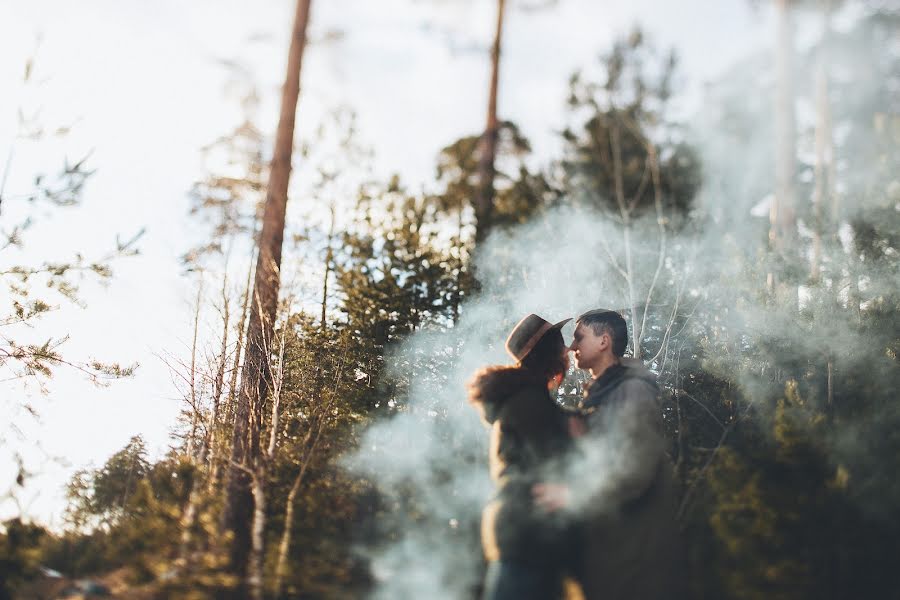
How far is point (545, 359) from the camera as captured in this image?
3.61 metres

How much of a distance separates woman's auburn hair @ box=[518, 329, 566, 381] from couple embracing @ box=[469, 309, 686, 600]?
258 mm

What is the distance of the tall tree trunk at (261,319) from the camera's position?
5.18 meters

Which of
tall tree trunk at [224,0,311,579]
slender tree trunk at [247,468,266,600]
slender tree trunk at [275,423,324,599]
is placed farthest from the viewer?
tall tree trunk at [224,0,311,579]

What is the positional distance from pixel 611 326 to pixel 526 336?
0.59 metres

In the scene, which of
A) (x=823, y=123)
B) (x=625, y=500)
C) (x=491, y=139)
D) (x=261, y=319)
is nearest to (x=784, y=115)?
(x=823, y=123)

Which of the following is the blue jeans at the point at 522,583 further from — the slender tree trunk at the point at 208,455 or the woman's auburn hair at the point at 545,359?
the slender tree trunk at the point at 208,455

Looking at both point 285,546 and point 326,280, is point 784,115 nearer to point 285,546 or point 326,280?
point 326,280

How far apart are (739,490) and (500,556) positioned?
2447 millimetres

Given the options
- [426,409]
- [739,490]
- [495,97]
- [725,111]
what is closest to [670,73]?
[725,111]

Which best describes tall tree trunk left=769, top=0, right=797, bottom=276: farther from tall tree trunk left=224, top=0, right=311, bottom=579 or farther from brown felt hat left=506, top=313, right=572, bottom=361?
tall tree trunk left=224, top=0, right=311, bottom=579

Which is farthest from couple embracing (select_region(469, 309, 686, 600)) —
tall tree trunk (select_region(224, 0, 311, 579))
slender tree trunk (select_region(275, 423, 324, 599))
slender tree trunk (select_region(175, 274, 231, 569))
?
tall tree trunk (select_region(224, 0, 311, 579))

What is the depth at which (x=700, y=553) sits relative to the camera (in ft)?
A: 13.2

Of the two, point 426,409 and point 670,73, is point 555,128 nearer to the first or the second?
point 670,73

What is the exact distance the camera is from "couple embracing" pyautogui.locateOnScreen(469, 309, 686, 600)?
108 inches
